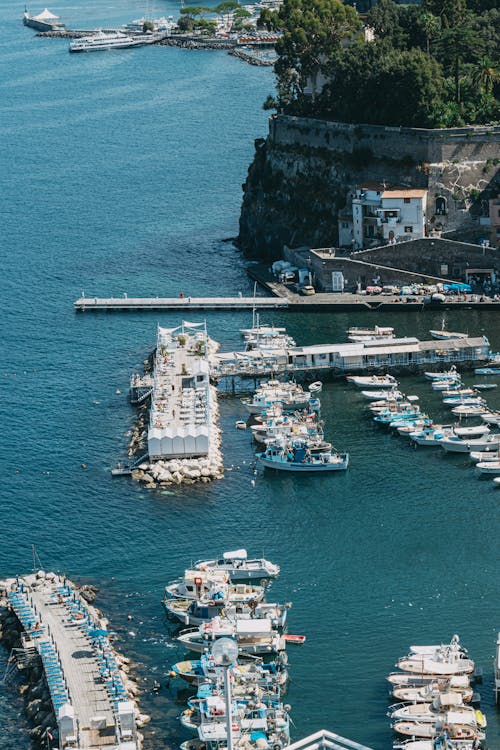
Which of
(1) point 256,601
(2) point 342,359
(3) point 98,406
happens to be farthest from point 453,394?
(1) point 256,601

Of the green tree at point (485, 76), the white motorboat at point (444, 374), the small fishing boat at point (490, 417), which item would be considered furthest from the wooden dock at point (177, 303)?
the small fishing boat at point (490, 417)

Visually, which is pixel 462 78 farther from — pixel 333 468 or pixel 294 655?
pixel 294 655

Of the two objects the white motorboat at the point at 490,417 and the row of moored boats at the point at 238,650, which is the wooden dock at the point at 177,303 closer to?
the white motorboat at the point at 490,417

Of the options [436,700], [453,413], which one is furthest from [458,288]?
[436,700]

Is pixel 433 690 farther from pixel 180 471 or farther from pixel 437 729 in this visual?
pixel 180 471

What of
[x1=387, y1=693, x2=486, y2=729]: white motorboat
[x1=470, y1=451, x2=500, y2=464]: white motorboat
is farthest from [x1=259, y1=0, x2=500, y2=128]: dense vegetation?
[x1=387, y1=693, x2=486, y2=729]: white motorboat

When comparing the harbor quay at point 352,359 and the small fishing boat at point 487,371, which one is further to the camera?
the harbor quay at point 352,359

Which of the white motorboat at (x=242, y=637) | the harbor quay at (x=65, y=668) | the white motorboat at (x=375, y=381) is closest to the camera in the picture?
Result: the harbor quay at (x=65, y=668)
